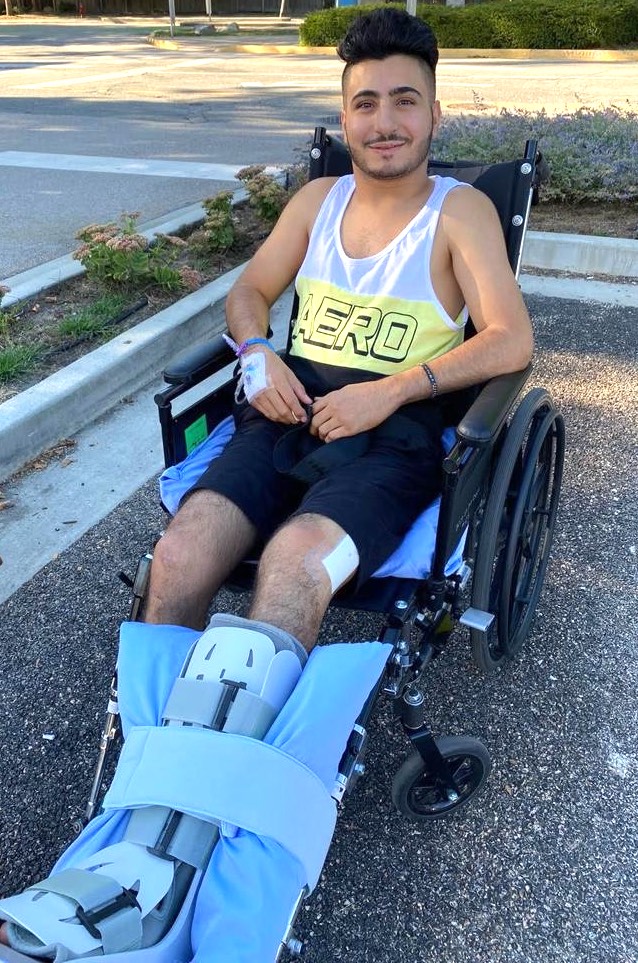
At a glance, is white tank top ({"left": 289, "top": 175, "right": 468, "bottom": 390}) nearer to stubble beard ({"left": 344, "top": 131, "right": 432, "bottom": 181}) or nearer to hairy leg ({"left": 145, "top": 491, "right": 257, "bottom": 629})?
stubble beard ({"left": 344, "top": 131, "right": 432, "bottom": 181})

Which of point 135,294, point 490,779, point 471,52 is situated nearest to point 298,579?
point 490,779

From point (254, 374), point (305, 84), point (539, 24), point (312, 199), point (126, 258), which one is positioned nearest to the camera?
point (254, 374)

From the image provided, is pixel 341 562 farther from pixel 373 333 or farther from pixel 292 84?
pixel 292 84

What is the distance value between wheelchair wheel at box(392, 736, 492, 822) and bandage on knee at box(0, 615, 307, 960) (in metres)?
0.42

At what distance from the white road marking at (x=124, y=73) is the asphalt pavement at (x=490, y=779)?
1239cm

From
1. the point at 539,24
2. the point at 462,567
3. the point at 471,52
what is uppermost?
the point at 539,24

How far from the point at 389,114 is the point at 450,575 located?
1.23 meters

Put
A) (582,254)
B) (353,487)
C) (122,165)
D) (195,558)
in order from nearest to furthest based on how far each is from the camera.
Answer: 1. (195,558)
2. (353,487)
3. (582,254)
4. (122,165)

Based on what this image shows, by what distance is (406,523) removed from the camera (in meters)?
1.83

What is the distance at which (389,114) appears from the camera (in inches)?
82.0

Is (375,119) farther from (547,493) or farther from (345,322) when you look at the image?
(547,493)

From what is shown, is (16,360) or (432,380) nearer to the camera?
(432,380)

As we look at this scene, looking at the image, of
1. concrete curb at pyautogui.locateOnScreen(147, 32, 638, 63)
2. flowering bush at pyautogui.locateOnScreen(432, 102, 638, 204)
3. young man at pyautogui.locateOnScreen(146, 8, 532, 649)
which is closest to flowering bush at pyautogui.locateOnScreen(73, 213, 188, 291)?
young man at pyautogui.locateOnScreen(146, 8, 532, 649)

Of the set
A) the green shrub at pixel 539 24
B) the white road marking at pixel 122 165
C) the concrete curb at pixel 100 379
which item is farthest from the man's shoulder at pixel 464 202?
the green shrub at pixel 539 24
